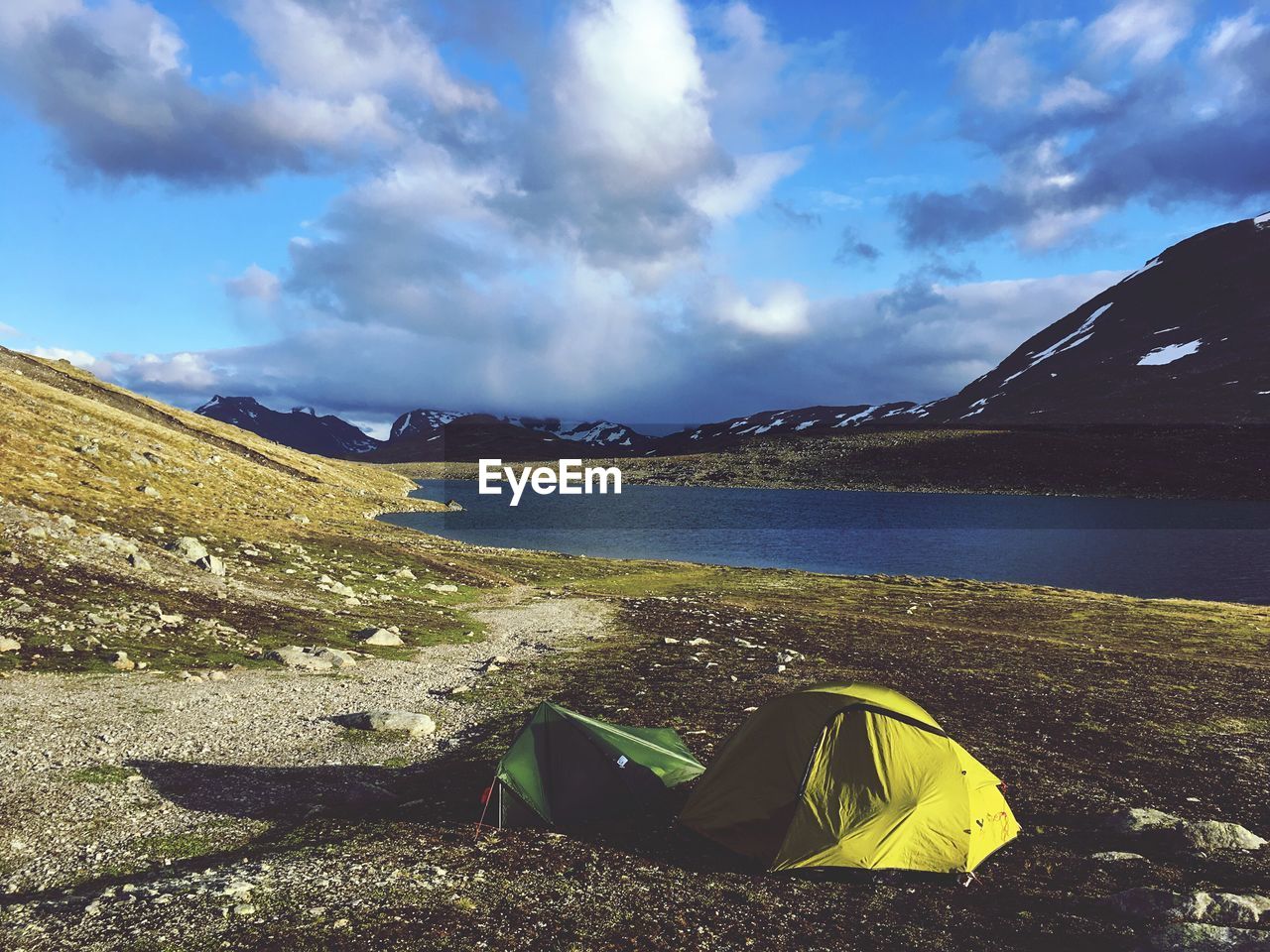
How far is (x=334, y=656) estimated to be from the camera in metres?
26.5

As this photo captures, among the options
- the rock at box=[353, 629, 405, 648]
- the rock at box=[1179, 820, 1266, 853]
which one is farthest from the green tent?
the rock at box=[353, 629, 405, 648]

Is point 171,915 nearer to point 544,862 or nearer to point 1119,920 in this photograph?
point 544,862

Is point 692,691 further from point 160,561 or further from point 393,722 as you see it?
point 160,561

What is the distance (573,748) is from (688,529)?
326 feet

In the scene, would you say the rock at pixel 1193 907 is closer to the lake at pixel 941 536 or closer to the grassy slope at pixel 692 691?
the grassy slope at pixel 692 691

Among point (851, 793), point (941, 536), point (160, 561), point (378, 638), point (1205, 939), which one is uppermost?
point (160, 561)

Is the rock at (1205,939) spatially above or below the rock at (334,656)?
above

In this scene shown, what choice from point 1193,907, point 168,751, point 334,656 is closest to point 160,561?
point 334,656

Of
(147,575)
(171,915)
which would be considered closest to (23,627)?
(147,575)

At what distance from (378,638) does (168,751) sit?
1310 cm

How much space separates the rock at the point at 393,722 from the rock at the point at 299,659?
6.10 m

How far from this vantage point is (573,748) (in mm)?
15344

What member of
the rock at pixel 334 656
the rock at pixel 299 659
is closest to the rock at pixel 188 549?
the rock at pixel 299 659

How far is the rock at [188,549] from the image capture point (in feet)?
119
